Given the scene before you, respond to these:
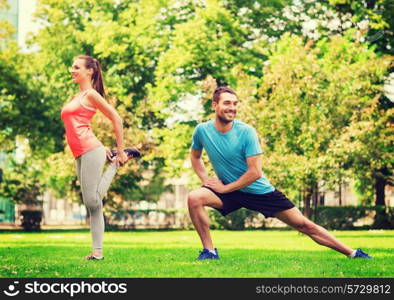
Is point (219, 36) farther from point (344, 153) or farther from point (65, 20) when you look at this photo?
point (344, 153)

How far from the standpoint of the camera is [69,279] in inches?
246

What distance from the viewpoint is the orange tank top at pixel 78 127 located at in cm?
795

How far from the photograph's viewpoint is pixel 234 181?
7773 mm

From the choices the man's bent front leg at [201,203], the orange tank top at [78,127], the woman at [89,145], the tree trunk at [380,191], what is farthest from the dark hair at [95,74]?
the tree trunk at [380,191]

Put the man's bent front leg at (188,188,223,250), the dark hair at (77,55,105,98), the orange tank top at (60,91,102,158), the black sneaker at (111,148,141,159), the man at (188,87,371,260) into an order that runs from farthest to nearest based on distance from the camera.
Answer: the dark hair at (77,55,105,98) < the black sneaker at (111,148,141,159) < the orange tank top at (60,91,102,158) < the man's bent front leg at (188,188,223,250) < the man at (188,87,371,260)

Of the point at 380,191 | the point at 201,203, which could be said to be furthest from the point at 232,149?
the point at 380,191

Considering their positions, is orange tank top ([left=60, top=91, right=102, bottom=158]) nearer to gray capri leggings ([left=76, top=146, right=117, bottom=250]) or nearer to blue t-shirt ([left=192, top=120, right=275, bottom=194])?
gray capri leggings ([left=76, top=146, right=117, bottom=250])

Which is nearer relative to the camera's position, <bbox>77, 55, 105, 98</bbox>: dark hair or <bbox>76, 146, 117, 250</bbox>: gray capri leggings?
<bbox>76, 146, 117, 250</bbox>: gray capri leggings

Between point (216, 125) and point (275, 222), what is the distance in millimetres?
25231

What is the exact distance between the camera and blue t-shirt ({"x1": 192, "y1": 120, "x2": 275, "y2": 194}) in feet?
25.3

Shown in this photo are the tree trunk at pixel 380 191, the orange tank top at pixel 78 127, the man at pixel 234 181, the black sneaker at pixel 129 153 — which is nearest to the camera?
the man at pixel 234 181

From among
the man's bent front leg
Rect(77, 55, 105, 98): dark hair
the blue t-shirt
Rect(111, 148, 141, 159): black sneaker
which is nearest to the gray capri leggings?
Rect(111, 148, 141, 159): black sneaker

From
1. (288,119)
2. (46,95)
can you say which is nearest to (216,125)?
(288,119)

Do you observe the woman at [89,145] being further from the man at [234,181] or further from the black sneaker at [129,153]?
the man at [234,181]
